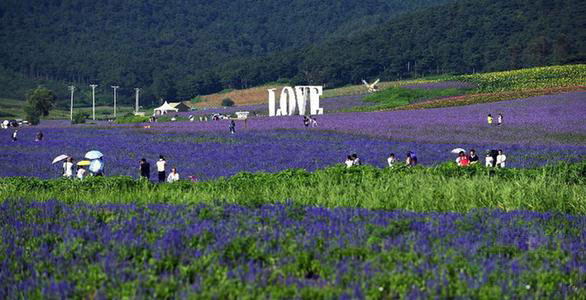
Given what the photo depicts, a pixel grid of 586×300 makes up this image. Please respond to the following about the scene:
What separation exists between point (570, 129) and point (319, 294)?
3376 cm

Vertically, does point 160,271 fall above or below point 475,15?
below

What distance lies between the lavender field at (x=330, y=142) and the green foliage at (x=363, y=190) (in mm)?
6918

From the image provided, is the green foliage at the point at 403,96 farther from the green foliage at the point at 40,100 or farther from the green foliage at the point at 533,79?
the green foliage at the point at 40,100

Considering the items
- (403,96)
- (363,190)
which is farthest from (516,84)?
(363,190)

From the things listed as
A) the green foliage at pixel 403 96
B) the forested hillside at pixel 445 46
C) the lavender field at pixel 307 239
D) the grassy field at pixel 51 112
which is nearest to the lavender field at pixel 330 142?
the lavender field at pixel 307 239

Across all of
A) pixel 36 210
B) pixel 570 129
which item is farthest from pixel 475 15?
pixel 36 210

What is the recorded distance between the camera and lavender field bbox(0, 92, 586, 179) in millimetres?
27172

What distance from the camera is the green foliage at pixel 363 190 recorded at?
1170 centimetres

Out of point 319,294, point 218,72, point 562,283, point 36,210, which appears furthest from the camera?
point 218,72

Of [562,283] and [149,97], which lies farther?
[149,97]

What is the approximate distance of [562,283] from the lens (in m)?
6.54

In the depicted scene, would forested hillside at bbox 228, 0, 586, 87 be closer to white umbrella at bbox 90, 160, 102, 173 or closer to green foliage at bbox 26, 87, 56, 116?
green foliage at bbox 26, 87, 56, 116

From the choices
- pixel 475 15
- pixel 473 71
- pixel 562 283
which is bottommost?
pixel 562 283

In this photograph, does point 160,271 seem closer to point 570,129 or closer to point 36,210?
point 36,210
